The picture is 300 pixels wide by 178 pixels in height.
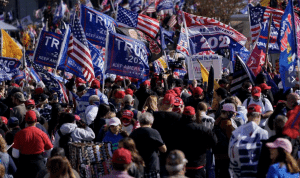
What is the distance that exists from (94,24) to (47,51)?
1524 millimetres

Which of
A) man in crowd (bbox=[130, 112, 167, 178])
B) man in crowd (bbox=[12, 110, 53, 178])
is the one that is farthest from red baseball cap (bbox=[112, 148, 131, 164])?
man in crowd (bbox=[12, 110, 53, 178])

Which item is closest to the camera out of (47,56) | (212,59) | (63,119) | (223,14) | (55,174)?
(55,174)

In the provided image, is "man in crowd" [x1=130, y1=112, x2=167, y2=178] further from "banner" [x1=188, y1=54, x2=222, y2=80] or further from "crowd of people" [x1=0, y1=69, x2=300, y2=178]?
"banner" [x1=188, y1=54, x2=222, y2=80]

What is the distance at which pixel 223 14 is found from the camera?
38750 mm

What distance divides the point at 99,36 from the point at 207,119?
7128 millimetres

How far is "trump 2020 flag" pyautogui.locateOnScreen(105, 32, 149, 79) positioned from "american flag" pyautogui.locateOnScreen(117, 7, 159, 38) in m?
5.02

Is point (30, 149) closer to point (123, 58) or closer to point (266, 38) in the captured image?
point (123, 58)

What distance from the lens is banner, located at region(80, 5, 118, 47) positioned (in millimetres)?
15477

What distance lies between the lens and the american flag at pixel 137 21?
17.9 metres

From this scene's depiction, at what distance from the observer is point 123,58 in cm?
1289

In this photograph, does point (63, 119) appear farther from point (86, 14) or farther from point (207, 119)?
point (86, 14)

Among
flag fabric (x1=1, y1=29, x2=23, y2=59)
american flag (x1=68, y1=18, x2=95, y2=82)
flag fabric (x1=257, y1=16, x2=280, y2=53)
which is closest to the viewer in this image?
american flag (x1=68, y1=18, x2=95, y2=82)

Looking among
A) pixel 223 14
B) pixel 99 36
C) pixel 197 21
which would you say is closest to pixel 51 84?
pixel 99 36

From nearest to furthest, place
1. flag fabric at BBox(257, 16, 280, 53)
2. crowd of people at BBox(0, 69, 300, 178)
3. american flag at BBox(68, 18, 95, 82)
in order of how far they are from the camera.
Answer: crowd of people at BBox(0, 69, 300, 178), american flag at BBox(68, 18, 95, 82), flag fabric at BBox(257, 16, 280, 53)
